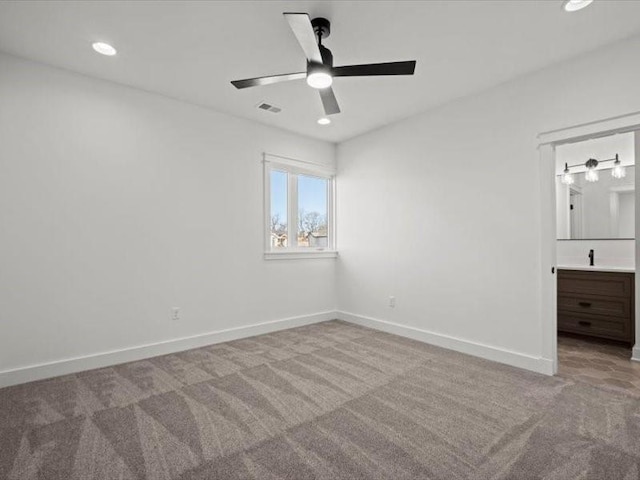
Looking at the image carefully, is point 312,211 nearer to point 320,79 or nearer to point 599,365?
point 320,79

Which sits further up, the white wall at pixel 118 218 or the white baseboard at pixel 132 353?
the white wall at pixel 118 218

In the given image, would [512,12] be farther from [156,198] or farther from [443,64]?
[156,198]

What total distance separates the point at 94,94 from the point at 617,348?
5.78 meters

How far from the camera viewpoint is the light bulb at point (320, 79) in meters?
2.24

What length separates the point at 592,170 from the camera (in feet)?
14.0

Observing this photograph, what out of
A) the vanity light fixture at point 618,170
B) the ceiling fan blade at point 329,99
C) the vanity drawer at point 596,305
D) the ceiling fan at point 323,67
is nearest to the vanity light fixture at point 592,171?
the vanity light fixture at point 618,170

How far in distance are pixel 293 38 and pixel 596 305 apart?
13.6 ft

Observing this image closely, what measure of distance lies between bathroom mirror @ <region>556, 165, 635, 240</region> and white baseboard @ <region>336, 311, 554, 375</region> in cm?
229

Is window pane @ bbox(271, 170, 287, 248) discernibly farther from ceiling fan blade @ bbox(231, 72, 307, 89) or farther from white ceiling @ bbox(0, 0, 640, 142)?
ceiling fan blade @ bbox(231, 72, 307, 89)

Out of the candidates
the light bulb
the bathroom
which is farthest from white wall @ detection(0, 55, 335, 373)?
the bathroom

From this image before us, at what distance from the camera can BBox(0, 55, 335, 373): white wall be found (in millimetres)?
2730

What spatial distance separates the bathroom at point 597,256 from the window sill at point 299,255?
113 inches

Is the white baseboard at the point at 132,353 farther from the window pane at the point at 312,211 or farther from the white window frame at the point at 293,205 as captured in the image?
the window pane at the point at 312,211

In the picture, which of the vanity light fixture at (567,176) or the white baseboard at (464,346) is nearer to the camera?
the white baseboard at (464,346)
